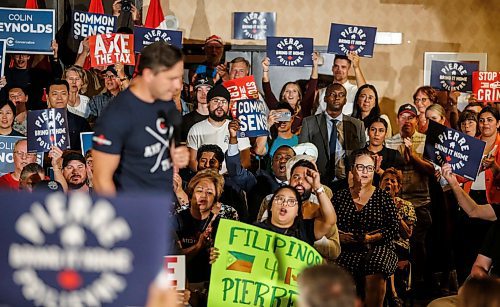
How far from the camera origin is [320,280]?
3275 mm

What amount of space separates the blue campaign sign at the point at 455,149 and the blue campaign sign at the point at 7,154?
307 centimetres

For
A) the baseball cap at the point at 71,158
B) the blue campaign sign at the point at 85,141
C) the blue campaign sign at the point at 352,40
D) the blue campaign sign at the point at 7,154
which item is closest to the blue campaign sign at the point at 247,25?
the blue campaign sign at the point at 352,40

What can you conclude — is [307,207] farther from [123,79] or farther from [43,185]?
[123,79]

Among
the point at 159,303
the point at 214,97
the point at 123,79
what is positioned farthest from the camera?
the point at 123,79

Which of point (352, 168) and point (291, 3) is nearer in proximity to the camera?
point (352, 168)

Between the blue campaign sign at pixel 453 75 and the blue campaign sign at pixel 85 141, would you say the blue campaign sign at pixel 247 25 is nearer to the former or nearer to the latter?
the blue campaign sign at pixel 453 75

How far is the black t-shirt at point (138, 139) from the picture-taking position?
4391 mm

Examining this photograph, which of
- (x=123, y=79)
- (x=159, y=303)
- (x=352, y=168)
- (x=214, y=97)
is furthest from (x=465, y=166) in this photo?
(x=159, y=303)

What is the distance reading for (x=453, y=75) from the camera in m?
9.62

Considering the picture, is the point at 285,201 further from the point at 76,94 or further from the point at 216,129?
the point at 76,94

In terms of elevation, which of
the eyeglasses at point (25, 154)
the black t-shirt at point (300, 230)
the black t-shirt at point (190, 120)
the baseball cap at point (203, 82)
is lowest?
the black t-shirt at point (300, 230)

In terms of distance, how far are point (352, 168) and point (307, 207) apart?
55 centimetres

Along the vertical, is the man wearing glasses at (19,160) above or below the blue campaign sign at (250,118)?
below

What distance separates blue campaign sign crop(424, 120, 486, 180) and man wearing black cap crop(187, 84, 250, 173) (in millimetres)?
1485
